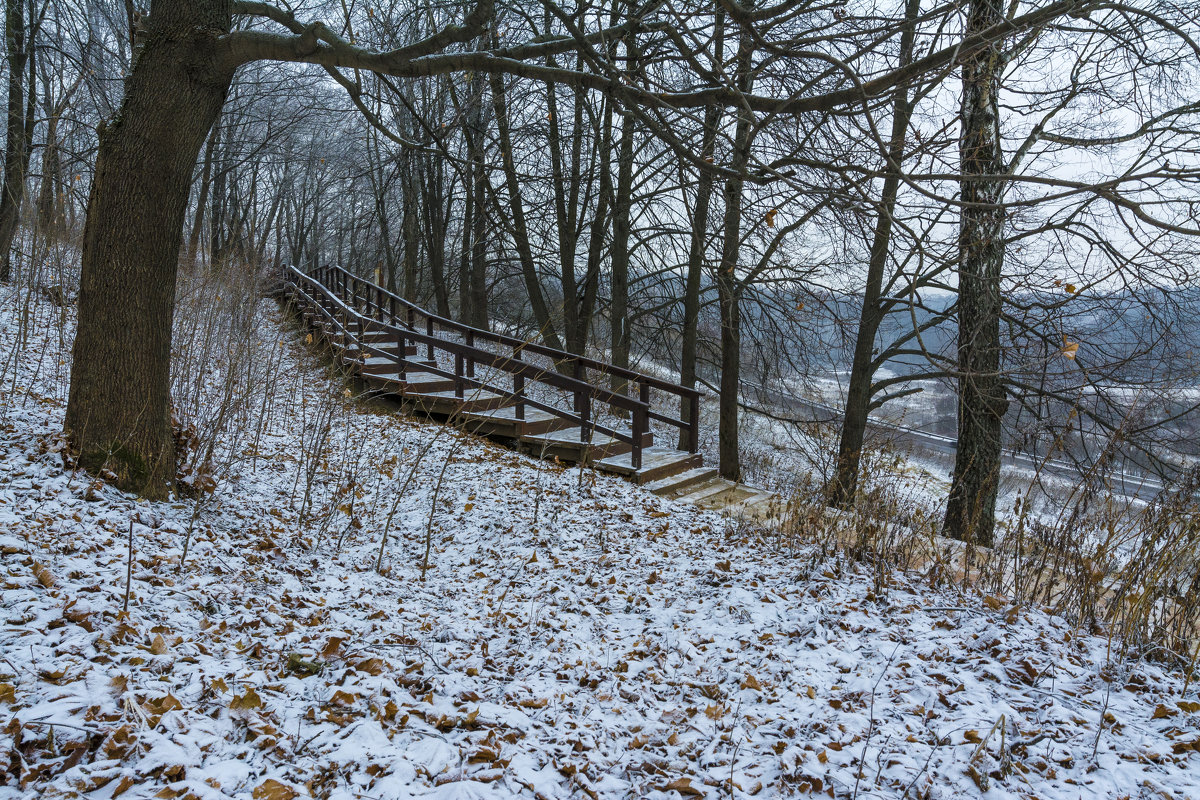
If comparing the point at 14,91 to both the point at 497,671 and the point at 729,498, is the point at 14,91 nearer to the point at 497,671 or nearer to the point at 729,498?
the point at 497,671

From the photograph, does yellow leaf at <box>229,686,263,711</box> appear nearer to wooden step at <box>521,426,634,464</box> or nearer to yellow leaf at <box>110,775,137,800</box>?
Answer: yellow leaf at <box>110,775,137,800</box>

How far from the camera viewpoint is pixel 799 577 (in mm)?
4551

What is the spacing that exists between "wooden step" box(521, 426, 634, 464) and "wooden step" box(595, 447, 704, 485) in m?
0.11

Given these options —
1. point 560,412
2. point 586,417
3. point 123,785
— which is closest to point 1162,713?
point 123,785

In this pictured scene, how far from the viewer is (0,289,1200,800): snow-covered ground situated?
2.30m

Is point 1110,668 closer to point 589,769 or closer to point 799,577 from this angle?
point 799,577

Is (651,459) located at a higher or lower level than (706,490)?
higher

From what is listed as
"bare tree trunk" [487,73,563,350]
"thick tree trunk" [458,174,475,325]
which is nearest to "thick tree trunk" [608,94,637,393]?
"bare tree trunk" [487,73,563,350]

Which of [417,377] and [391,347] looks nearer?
[417,377]

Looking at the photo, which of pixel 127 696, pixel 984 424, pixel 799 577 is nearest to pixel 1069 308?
pixel 984 424

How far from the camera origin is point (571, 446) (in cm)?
788

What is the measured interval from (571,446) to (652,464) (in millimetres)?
1003

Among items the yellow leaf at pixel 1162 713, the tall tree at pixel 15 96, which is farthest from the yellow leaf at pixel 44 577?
the tall tree at pixel 15 96

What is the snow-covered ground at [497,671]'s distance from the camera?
230 cm
